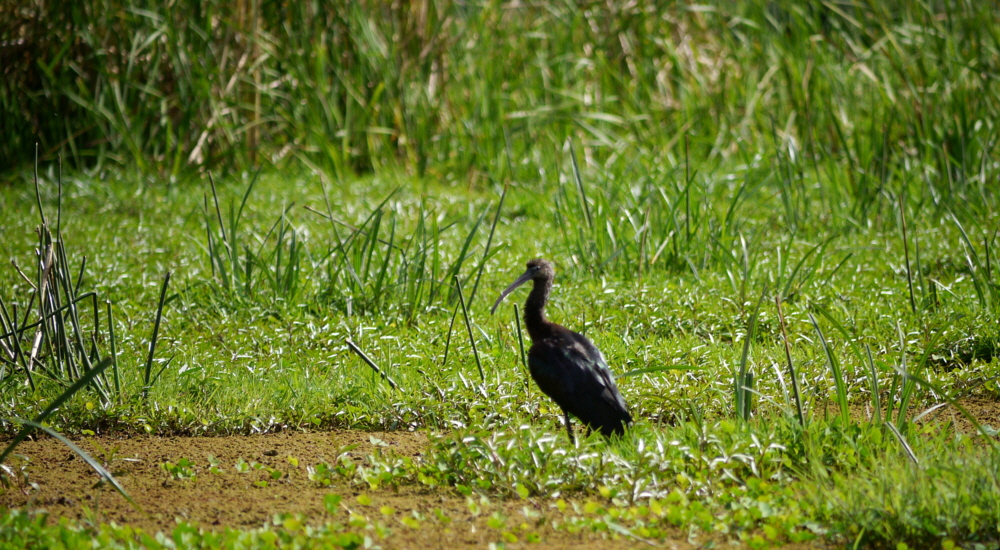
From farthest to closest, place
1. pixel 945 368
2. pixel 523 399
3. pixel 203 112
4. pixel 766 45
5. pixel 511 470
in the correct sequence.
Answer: pixel 766 45 < pixel 203 112 < pixel 945 368 < pixel 523 399 < pixel 511 470

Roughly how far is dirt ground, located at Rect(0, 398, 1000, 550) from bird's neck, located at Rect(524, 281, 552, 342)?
0.67m

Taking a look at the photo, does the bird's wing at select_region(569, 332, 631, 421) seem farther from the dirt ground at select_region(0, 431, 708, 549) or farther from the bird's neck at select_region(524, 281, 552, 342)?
the dirt ground at select_region(0, 431, 708, 549)

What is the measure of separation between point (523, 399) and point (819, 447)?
1.24 metres

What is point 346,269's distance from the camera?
185 inches

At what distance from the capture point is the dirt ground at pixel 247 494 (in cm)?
255

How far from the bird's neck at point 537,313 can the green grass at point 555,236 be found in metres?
0.26

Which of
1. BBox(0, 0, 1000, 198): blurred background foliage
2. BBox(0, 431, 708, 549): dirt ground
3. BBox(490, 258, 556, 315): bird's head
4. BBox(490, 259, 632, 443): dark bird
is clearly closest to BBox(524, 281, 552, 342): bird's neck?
BBox(490, 258, 556, 315): bird's head

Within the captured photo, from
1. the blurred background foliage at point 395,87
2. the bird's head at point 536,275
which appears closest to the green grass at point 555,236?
the blurred background foliage at point 395,87

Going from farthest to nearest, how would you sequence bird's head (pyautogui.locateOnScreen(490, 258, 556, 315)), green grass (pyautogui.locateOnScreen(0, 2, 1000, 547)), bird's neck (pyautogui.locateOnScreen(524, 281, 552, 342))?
1. bird's head (pyautogui.locateOnScreen(490, 258, 556, 315))
2. bird's neck (pyautogui.locateOnScreen(524, 281, 552, 342))
3. green grass (pyautogui.locateOnScreen(0, 2, 1000, 547))

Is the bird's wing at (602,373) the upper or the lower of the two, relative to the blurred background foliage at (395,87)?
lower

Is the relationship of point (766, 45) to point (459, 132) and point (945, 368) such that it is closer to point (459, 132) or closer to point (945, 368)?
point (459, 132)

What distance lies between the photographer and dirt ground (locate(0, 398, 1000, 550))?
2.55 metres

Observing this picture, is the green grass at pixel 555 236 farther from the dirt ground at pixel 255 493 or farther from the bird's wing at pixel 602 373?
the bird's wing at pixel 602 373

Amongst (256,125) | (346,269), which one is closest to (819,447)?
(346,269)
